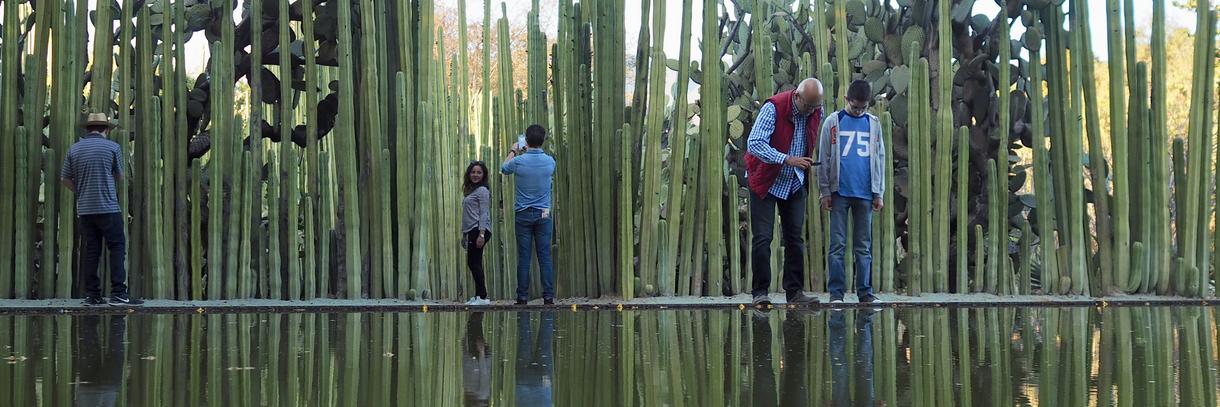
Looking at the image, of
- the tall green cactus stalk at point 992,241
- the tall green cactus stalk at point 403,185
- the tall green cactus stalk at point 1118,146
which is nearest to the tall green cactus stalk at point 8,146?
the tall green cactus stalk at point 403,185

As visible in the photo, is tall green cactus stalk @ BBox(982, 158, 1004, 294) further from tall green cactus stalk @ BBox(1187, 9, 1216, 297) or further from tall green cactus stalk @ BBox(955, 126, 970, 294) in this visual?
tall green cactus stalk @ BBox(1187, 9, 1216, 297)

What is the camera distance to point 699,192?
7773 mm

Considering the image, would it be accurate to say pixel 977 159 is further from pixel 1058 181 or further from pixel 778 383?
pixel 778 383

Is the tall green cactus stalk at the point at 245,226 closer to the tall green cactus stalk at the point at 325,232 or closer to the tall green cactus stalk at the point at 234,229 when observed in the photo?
the tall green cactus stalk at the point at 234,229

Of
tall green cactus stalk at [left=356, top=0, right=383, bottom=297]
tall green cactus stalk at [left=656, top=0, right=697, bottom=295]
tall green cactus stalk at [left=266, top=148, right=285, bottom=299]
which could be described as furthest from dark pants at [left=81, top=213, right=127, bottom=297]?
tall green cactus stalk at [left=656, top=0, right=697, bottom=295]

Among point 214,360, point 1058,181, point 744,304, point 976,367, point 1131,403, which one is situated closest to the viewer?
point 1131,403

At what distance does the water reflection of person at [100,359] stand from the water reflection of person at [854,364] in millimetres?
1644

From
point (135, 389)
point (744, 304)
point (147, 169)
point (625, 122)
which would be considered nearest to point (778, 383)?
point (135, 389)

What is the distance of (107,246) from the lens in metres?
7.73

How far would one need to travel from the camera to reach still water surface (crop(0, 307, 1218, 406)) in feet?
12.2

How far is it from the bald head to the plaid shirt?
7cm

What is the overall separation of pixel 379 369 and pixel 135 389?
2.50 feet

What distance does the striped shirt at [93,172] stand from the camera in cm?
756

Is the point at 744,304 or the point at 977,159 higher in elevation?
the point at 977,159
